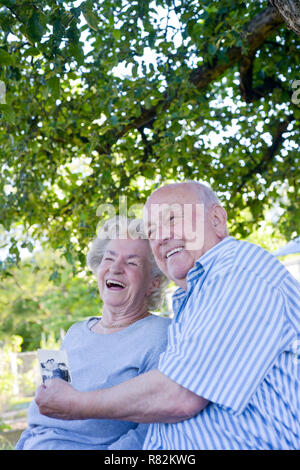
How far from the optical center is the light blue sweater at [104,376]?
2188 mm

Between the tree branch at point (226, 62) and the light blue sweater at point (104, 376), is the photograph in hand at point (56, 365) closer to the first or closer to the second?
the light blue sweater at point (104, 376)

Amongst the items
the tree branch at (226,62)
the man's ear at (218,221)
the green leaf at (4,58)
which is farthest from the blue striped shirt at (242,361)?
the tree branch at (226,62)

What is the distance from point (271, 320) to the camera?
5.34 feet

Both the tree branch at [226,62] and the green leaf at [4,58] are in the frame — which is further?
the tree branch at [226,62]

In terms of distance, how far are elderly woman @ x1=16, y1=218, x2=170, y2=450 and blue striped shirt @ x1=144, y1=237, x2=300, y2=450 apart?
531mm

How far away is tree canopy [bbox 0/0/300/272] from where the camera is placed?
11.4ft

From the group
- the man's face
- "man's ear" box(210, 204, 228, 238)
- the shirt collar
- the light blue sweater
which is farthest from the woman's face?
the shirt collar

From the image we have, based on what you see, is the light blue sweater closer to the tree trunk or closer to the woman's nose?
the woman's nose

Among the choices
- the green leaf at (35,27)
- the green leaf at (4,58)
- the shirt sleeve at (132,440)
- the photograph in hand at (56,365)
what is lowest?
the shirt sleeve at (132,440)

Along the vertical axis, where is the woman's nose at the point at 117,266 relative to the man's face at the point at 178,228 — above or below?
below

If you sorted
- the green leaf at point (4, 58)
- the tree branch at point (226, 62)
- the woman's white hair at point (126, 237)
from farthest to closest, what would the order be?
1. the tree branch at point (226, 62)
2. the woman's white hair at point (126, 237)
3. the green leaf at point (4, 58)

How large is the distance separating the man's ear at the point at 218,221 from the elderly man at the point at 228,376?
1.23ft

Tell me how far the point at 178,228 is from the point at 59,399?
0.84 metres
